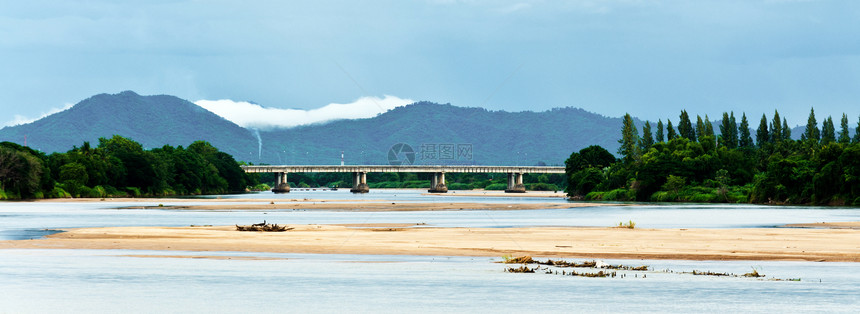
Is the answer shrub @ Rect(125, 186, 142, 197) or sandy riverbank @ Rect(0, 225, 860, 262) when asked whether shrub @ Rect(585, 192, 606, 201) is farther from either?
sandy riverbank @ Rect(0, 225, 860, 262)

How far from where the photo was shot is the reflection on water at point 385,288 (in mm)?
23219

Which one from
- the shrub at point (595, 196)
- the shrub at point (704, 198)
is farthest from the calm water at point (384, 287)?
the shrub at point (595, 196)

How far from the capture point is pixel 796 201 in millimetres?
135250

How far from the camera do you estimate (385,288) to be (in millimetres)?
27000

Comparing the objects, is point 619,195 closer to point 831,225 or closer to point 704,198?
point 704,198

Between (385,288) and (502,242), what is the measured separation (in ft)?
67.5

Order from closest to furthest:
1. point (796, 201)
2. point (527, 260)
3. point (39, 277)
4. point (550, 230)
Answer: point (39, 277)
point (527, 260)
point (550, 230)
point (796, 201)

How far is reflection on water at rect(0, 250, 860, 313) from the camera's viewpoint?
76.2ft

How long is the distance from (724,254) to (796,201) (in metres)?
103

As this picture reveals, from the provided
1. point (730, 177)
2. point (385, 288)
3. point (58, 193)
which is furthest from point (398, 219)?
point (730, 177)

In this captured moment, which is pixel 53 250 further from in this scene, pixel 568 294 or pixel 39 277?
pixel 568 294

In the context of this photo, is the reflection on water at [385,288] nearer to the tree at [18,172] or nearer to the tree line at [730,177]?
the tree line at [730,177]

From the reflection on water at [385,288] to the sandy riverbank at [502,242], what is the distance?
183 inches

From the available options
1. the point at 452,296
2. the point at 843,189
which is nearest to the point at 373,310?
the point at 452,296
